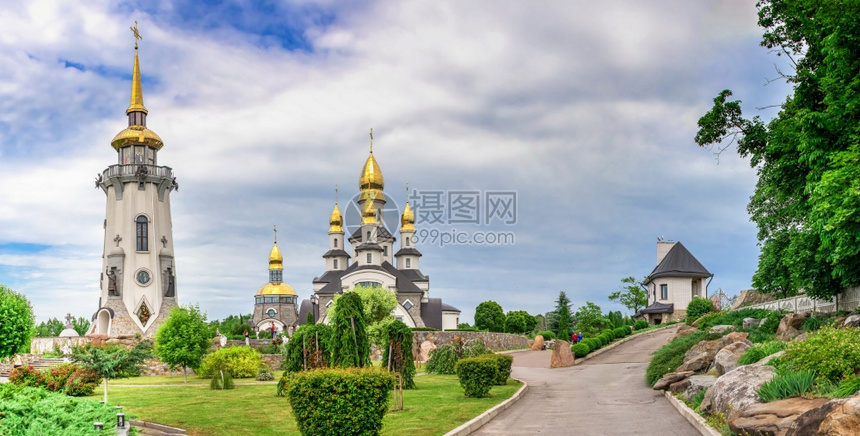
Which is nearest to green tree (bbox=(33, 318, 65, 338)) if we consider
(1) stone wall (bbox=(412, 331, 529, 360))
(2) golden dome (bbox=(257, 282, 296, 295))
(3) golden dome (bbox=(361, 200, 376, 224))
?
(2) golden dome (bbox=(257, 282, 296, 295))

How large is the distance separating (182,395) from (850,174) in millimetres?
19951

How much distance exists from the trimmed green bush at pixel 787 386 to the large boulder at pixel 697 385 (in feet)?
12.8

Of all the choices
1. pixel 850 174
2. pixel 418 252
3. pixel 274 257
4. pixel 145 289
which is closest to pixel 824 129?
pixel 850 174

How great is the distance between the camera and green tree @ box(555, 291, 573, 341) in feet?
162

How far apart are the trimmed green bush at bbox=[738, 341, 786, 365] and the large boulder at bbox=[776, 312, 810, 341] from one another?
4.21m

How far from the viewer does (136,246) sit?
179 feet

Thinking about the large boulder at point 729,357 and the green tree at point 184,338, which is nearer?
the large boulder at point 729,357

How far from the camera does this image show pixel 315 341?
79.2 ft

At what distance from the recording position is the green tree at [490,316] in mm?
82125

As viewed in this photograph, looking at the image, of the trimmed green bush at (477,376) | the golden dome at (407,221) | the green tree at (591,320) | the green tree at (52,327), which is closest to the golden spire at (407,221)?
the golden dome at (407,221)

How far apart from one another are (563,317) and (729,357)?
108ft

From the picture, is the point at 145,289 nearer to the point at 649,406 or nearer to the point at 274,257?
the point at 274,257

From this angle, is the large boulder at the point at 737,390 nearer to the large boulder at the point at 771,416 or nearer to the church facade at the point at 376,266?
the large boulder at the point at 771,416

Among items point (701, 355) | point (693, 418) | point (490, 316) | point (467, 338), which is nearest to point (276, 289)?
point (490, 316)
